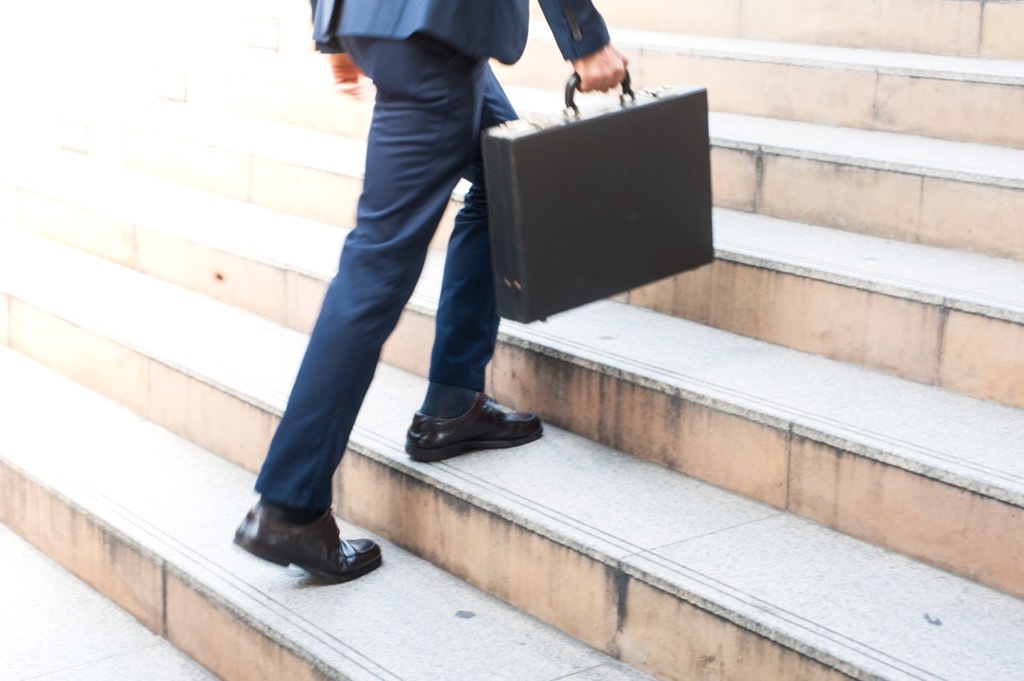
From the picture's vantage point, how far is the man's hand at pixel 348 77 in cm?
304

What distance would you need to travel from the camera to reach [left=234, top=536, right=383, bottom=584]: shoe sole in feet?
9.38

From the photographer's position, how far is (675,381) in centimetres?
306

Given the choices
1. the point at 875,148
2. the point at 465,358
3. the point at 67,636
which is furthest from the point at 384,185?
the point at 875,148

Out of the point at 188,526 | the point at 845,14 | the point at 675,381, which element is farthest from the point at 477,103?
the point at 845,14

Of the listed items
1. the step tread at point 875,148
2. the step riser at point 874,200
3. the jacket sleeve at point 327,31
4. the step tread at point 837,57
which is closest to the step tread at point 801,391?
the step riser at point 874,200

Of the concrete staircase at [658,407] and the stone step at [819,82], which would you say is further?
the stone step at [819,82]

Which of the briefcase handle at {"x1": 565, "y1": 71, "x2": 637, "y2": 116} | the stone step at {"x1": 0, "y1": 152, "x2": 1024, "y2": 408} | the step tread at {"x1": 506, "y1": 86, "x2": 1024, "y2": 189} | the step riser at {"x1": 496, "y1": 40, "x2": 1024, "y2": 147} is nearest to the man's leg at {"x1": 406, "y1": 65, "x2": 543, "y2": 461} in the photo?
the briefcase handle at {"x1": 565, "y1": 71, "x2": 637, "y2": 116}

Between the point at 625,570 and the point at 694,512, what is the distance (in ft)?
1.01

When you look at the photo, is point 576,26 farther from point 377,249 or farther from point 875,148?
point 875,148

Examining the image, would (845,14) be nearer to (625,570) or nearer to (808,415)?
(808,415)

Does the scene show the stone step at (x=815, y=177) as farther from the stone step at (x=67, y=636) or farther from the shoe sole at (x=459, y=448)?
the stone step at (x=67, y=636)

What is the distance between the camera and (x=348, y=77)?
3.08 metres

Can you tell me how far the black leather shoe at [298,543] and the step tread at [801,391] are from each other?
0.74 meters

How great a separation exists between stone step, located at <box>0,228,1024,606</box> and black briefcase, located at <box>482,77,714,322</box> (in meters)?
0.31
